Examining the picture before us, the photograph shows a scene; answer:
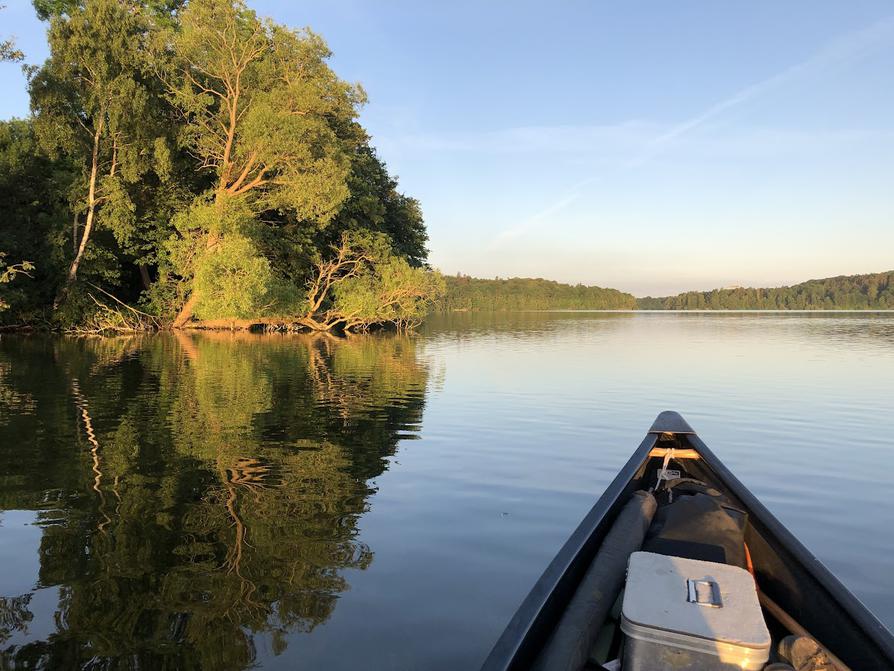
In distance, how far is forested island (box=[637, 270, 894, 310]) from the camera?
148375 millimetres

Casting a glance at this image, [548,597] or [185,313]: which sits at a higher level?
[185,313]

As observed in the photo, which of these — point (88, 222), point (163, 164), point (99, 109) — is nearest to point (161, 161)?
point (163, 164)

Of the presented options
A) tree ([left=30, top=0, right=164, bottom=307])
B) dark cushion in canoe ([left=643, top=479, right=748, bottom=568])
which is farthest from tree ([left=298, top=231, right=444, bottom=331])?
dark cushion in canoe ([left=643, top=479, right=748, bottom=568])

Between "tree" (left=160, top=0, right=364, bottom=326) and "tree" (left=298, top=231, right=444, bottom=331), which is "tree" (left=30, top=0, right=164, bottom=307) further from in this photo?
"tree" (left=298, top=231, right=444, bottom=331)

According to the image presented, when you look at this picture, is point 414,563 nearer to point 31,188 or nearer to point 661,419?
point 661,419

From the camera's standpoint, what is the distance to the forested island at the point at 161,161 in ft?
91.2

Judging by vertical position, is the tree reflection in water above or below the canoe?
below

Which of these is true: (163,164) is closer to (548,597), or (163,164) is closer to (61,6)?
(61,6)

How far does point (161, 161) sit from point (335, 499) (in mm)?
29062

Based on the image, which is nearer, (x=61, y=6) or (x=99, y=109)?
(x=99, y=109)

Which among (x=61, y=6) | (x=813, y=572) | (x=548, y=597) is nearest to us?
(x=548, y=597)

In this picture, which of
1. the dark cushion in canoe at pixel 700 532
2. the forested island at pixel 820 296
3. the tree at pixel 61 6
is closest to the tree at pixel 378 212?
the tree at pixel 61 6

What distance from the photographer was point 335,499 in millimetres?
→ 6465

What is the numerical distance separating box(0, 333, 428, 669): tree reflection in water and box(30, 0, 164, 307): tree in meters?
17.5
